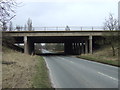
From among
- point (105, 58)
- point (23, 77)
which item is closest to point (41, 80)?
point (23, 77)

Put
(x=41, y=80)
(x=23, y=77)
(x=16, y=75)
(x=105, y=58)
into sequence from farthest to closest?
(x=105, y=58), (x=16, y=75), (x=23, y=77), (x=41, y=80)

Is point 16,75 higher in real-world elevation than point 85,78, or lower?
higher

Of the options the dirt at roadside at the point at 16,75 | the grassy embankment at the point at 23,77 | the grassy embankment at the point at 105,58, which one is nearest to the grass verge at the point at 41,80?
the grassy embankment at the point at 23,77

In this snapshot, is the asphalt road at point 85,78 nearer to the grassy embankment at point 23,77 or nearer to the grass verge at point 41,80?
the grass verge at point 41,80

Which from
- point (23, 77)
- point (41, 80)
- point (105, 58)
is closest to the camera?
point (41, 80)

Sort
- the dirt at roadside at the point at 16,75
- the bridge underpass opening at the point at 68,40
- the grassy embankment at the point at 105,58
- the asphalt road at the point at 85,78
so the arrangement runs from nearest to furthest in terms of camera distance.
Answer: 1. the dirt at roadside at the point at 16,75
2. the asphalt road at the point at 85,78
3. the grassy embankment at the point at 105,58
4. the bridge underpass opening at the point at 68,40

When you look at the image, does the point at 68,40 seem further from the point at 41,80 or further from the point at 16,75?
the point at 41,80

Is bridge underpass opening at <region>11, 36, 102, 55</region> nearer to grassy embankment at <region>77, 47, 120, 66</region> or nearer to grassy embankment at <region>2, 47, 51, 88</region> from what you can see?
grassy embankment at <region>77, 47, 120, 66</region>

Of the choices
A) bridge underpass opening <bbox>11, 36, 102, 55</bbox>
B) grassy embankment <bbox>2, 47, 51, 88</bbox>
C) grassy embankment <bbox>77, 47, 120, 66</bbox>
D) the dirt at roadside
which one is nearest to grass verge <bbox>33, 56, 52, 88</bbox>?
grassy embankment <bbox>2, 47, 51, 88</bbox>

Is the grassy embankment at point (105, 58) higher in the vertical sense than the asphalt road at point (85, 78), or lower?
lower

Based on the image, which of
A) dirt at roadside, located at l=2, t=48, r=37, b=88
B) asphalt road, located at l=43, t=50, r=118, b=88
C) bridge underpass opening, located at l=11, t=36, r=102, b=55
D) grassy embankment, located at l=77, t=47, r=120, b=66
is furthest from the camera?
bridge underpass opening, located at l=11, t=36, r=102, b=55

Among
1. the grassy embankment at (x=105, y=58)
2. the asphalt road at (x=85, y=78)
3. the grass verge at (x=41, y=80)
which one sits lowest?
the grassy embankment at (x=105, y=58)

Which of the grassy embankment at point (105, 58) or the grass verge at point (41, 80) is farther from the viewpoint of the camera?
the grassy embankment at point (105, 58)

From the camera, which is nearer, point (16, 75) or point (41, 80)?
point (41, 80)
